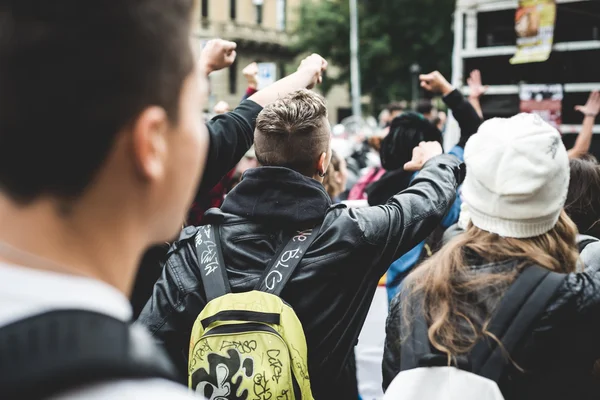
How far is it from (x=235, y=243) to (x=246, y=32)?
40.9m

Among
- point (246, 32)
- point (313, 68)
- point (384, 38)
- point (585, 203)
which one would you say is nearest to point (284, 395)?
point (313, 68)

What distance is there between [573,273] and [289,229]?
3.08ft

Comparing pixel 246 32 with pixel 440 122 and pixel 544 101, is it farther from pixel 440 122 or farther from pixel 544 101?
pixel 544 101

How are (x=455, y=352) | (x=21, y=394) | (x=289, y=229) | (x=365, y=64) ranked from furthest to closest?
(x=365, y=64) → (x=289, y=229) → (x=455, y=352) → (x=21, y=394)

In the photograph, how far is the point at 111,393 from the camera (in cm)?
70

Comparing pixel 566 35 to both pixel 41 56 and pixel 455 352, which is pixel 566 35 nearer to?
pixel 455 352

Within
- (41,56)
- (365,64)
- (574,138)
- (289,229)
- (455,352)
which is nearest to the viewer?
(41,56)

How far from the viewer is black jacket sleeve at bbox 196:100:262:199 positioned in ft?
7.26

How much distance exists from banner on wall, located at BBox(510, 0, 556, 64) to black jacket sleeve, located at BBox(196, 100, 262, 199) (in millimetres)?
4396

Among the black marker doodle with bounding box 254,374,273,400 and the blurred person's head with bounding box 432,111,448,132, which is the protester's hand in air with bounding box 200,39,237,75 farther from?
the blurred person's head with bounding box 432,111,448,132

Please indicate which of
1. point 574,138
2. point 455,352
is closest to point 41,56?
point 455,352

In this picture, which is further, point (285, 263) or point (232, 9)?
point (232, 9)

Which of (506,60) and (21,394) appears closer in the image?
(21,394)

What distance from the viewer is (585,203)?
9.65 feet
